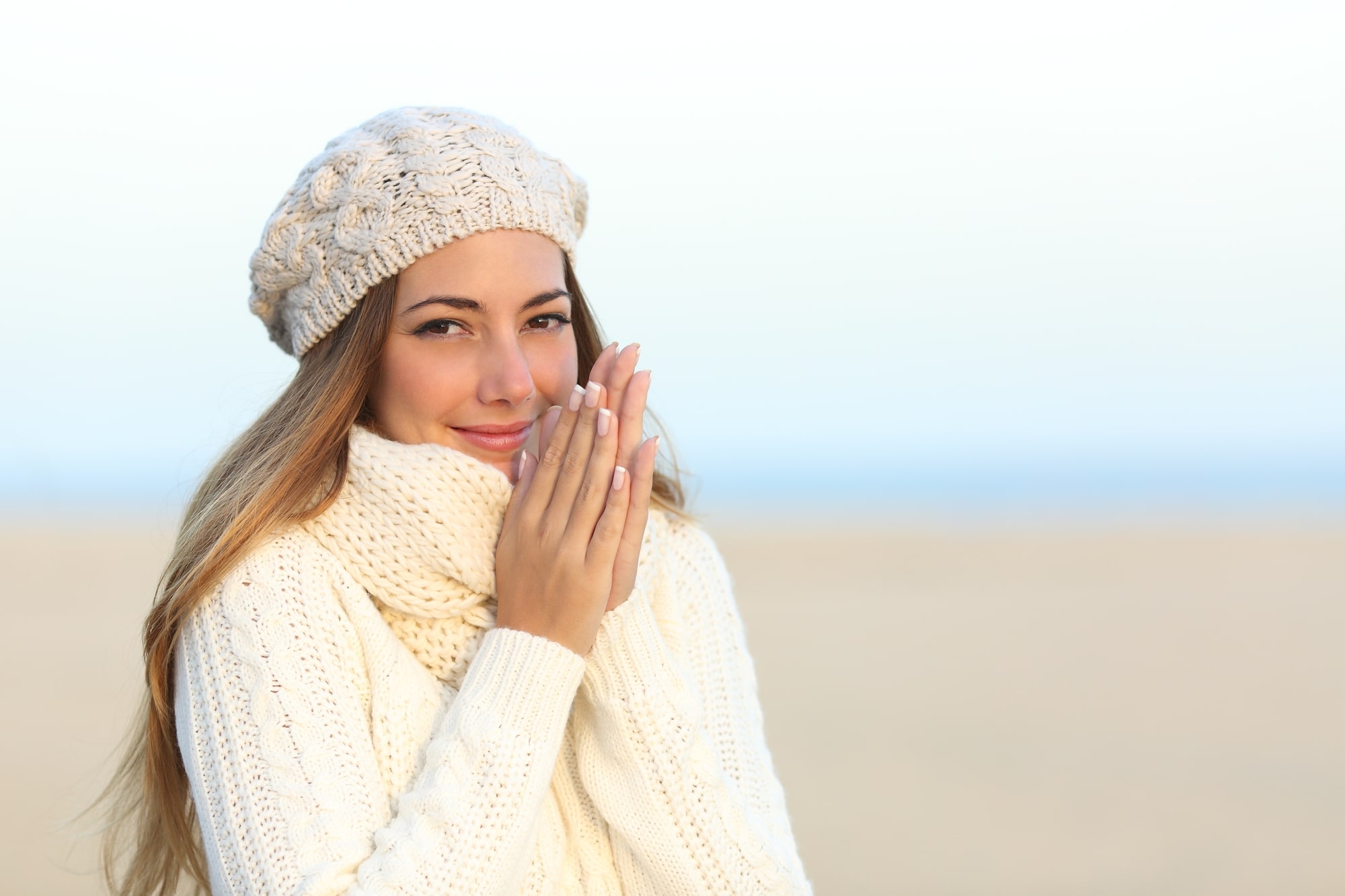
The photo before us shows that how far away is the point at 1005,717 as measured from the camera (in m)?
8.74

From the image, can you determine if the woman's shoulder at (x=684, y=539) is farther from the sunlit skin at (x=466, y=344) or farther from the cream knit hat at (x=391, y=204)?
the cream knit hat at (x=391, y=204)

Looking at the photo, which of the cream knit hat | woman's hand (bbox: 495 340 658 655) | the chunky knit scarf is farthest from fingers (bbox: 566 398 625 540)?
the cream knit hat

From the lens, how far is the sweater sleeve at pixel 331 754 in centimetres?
195

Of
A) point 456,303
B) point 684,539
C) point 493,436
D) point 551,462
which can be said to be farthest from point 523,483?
point 684,539

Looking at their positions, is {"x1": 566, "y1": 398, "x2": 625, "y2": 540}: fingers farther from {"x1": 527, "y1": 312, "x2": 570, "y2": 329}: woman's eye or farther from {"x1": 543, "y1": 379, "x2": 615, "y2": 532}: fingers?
{"x1": 527, "y1": 312, "x2": 570, "y2": 329}: woman's eye

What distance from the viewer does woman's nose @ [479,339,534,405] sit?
2.45 meters

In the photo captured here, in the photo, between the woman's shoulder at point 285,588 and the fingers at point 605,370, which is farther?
the fingers at point 605,370

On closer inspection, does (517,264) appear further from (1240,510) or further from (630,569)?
(1240,510)

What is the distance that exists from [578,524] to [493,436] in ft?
1.22

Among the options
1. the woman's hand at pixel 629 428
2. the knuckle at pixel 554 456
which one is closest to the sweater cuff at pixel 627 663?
the woman's hand at pixel 629 428

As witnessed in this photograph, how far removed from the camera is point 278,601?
2.21 metres

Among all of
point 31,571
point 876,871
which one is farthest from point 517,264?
point 31,571

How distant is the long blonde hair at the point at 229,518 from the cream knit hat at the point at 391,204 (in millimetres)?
74

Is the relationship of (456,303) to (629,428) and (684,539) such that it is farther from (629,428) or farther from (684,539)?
→ (684,539)
